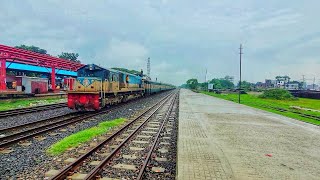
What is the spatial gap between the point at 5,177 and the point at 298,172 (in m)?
6.80

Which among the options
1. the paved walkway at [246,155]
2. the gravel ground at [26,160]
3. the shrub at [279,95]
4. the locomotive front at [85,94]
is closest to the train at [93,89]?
the locomotive front at [85,94]

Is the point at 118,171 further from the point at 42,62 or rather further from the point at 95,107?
the point at 42,62

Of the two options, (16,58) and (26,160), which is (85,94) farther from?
(16,58)

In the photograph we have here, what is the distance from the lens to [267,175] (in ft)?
17.7

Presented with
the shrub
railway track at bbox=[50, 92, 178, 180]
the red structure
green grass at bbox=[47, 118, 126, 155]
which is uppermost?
the red structure

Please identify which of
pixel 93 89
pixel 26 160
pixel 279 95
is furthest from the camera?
pixel 279 95

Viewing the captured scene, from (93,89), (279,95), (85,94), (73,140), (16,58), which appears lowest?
(73,140)

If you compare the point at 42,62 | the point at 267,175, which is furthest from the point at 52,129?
the point at 42,62

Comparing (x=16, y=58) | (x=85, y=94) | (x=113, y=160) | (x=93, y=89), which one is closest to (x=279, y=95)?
(x=93, y=89)

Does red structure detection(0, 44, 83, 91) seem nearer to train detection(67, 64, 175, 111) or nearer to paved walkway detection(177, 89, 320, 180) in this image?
train detection(67, 64, 175, 111)

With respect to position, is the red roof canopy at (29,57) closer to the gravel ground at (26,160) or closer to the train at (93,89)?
the train at (93,89)

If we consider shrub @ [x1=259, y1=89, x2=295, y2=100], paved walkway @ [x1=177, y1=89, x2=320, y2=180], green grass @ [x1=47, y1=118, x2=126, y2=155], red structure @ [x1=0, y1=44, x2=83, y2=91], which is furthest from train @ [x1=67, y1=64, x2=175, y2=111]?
shrub @ [x1=259, y1=89, x2=295, y2=100]

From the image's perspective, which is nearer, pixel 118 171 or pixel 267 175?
pixel 267 175

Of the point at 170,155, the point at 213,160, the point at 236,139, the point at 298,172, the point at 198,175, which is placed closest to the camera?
the point at 198,175
